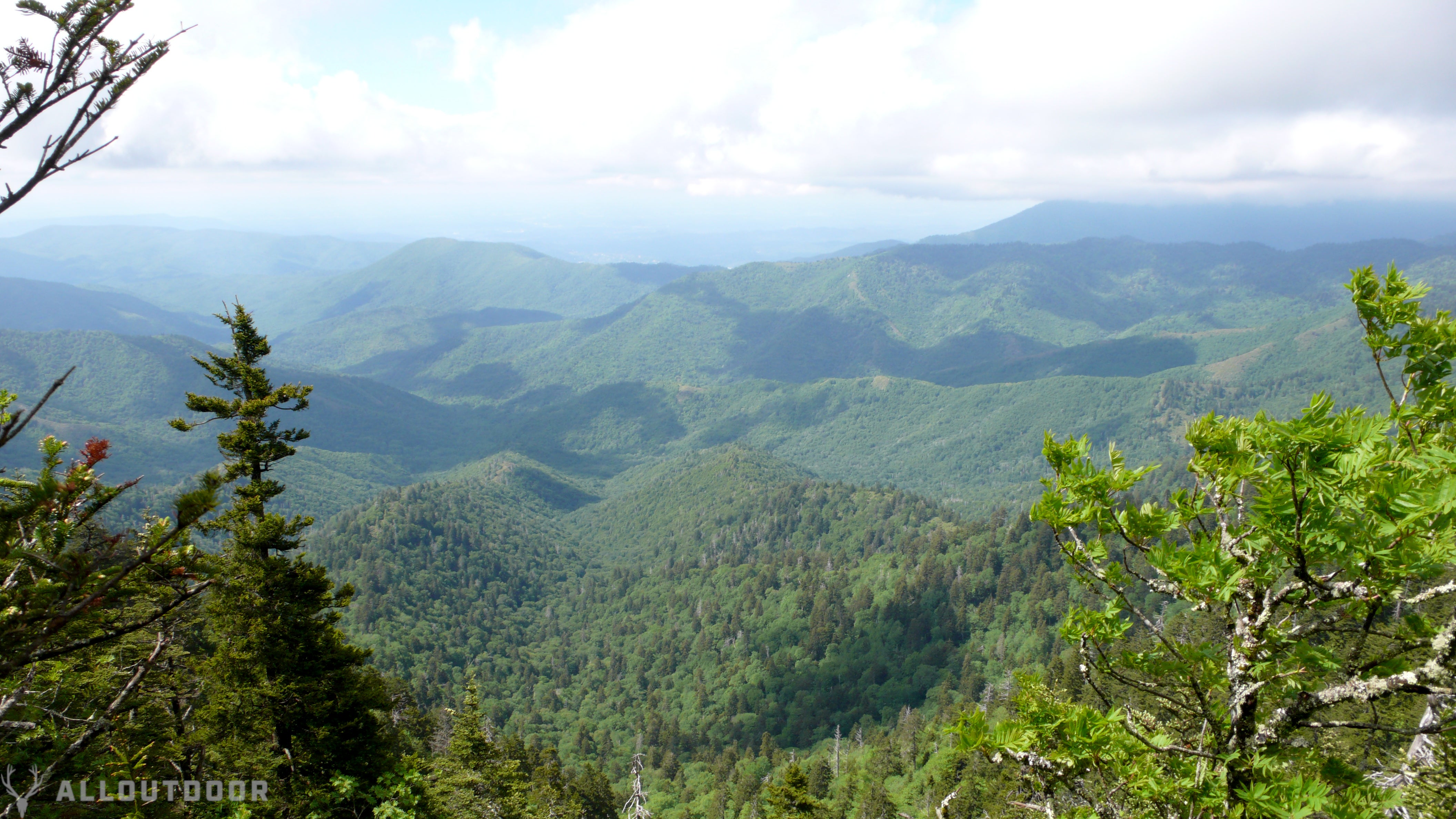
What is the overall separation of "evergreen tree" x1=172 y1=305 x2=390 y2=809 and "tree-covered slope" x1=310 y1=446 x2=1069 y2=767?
318ft

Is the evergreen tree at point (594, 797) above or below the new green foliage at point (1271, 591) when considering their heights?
below

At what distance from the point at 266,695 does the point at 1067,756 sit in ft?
63.7

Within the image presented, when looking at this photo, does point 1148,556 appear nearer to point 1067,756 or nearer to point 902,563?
point 1067,756

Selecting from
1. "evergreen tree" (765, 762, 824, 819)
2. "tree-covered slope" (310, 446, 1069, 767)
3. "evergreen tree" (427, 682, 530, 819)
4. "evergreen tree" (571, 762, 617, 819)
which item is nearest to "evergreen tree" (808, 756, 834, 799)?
"evergreen tree" (571, 762, 617, 819)

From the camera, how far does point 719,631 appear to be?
163 m

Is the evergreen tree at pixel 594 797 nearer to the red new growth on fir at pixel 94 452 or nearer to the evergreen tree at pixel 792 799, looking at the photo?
the evergreen tree at pixel 792 799

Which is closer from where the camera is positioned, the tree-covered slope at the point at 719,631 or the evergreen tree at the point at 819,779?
the evergreen tree at the point at 819,779

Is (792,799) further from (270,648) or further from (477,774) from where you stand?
(270,648)

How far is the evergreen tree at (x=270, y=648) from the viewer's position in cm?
1738

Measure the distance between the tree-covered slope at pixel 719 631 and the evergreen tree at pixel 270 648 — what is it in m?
96.9

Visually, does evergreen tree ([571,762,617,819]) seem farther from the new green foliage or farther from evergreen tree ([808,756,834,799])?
the new green foliage

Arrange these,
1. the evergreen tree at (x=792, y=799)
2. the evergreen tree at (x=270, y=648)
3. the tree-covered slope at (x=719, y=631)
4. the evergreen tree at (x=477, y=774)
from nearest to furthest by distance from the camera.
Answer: the evergreen tree at (x=270, y=648) < the evergreen tree at (x=477, y=774) < the evergreen tree at (x=792, y=799) < the tree-covered slope at (x=719, y=631)

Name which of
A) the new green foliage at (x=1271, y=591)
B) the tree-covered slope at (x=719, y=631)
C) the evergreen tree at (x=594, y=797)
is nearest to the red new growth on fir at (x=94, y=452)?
the new green foliage at (x=1271, y=591)

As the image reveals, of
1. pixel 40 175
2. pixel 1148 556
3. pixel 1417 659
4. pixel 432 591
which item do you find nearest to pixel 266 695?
pixel 40 175
